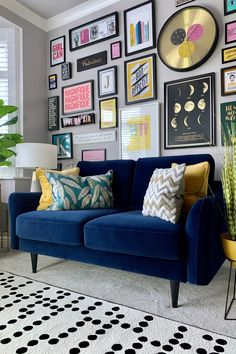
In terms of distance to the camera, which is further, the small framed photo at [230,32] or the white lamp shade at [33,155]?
the white lamp shade at [33,155]

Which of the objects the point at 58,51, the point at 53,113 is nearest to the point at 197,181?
the point at 53,113

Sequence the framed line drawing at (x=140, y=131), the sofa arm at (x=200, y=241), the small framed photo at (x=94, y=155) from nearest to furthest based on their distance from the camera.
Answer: the sofa arm at (x=200, y=241), the framed line drawing at (x=140, y=131), the small framed photo at (x=94, y=155)

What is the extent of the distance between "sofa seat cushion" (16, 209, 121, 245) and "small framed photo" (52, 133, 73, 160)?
4.07 ft

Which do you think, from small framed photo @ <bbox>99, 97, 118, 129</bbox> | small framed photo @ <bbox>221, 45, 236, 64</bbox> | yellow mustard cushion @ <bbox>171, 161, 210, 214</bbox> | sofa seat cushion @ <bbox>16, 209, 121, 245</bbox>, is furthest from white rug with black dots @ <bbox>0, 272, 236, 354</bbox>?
small framed photo @ <bbox>221, 45, 236, 64</bbox>

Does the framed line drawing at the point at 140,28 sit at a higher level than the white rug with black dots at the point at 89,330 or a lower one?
higher

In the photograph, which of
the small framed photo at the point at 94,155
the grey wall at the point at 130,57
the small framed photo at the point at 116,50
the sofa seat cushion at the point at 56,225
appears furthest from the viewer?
the small framed photo at the point at 94,155

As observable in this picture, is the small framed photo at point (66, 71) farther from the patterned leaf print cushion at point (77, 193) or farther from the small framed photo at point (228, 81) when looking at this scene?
the small framed photo at point (228, 81)

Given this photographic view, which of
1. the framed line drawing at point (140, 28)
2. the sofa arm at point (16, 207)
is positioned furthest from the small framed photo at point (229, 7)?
the sofa arm at point (16, 207)

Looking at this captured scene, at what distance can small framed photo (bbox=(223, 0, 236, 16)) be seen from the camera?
2.22 meters

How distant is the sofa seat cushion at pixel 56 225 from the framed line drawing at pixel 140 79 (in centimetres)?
125

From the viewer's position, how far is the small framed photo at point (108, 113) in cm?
283

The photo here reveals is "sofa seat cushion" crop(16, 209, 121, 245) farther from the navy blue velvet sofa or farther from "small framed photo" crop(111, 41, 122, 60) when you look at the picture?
"small framed photo" crop(111, 41, 122, 60)

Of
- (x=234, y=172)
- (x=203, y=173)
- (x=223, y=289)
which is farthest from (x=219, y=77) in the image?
(x=223, y=289)

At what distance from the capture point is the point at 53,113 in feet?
10.8
